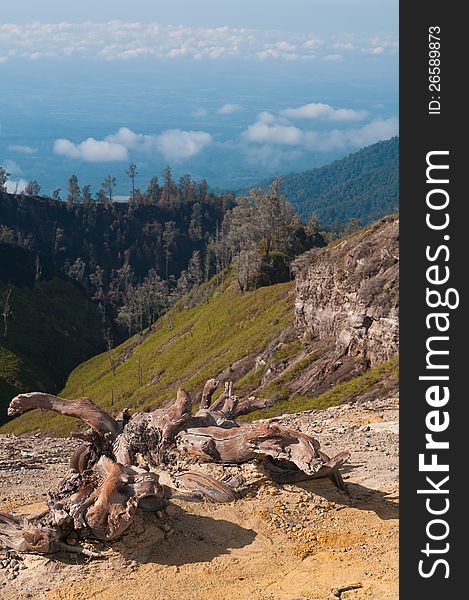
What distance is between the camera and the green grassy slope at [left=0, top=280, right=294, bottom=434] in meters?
88.4

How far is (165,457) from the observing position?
2144cm

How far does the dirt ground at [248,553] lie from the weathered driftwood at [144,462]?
51 cm

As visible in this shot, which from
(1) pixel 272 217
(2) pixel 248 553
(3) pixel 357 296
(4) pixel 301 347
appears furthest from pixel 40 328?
(2) pixel 248 553

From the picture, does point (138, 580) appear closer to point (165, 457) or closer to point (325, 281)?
point (165, 457)

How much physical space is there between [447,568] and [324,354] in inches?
2055

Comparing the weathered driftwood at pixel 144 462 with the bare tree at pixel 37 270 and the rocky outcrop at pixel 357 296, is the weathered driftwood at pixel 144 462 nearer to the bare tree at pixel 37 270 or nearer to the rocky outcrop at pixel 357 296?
the rocky outcrop at pixel 357 296

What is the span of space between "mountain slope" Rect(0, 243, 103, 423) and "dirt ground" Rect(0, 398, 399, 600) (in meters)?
106

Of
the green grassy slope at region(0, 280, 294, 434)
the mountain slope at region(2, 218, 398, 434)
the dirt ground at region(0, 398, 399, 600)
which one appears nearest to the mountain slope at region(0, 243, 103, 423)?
the green grassy slope at region(0, 280, 294, 434)

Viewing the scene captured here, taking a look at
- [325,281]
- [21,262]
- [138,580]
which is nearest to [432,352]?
[138,580]

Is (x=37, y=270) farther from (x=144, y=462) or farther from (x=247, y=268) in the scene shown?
(x=144, y=462)

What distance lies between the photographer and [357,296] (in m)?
60.6

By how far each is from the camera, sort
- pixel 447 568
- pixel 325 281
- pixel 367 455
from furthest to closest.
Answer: pixel 325 281 → pixel 367 455 → pixel 447 568

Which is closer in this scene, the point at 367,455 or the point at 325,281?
the point at 367,455

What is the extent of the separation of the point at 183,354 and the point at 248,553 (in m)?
94.3
